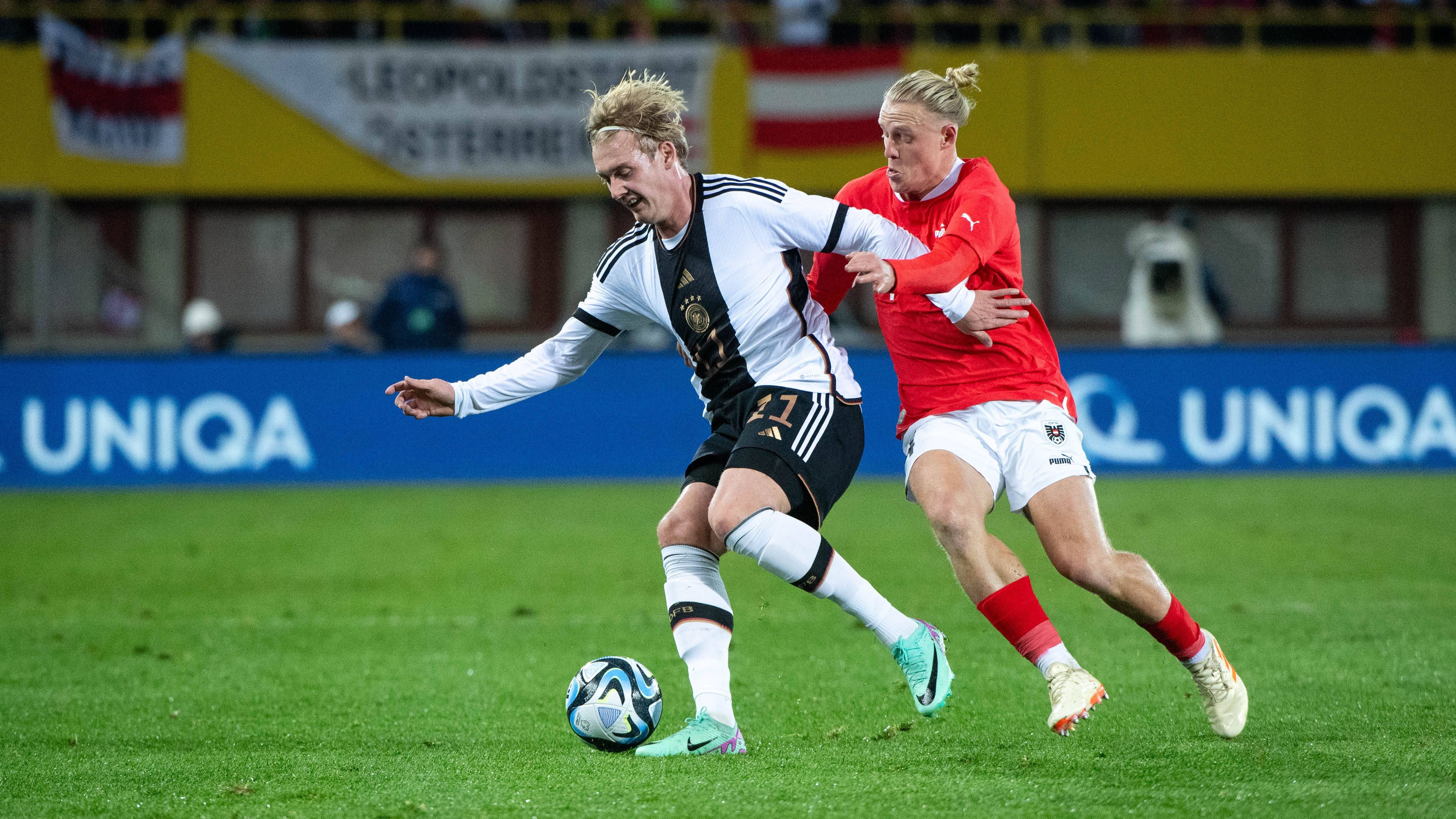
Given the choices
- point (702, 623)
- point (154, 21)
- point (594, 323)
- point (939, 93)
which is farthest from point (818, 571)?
point (154, 21)

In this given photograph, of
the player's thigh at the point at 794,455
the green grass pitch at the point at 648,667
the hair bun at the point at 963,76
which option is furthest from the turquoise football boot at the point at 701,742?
the hair bun at the point at 963,76

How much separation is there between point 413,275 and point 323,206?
608cm

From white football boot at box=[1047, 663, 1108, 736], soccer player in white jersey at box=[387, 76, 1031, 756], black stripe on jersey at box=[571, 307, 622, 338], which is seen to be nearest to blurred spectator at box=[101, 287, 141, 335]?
soccer player in white jersey at box=[387, 76, 1031, 756]

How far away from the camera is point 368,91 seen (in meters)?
18.9

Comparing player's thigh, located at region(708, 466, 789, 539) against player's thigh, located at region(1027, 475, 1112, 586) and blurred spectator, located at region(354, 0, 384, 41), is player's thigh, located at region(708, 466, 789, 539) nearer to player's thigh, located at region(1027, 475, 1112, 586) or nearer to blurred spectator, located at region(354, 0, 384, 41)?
player's thigh, located at region(1027, 475, 1112, 586)

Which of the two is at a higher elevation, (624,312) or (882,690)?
(624,312)

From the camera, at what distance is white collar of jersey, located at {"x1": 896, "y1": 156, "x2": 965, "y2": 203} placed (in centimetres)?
506

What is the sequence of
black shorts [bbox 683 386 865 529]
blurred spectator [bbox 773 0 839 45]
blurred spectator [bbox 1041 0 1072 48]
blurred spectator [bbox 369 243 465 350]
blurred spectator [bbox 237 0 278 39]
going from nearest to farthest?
black shorts [bbox 683 386 865 529] → blurred spectator [bbox 369 243 465 350] → blurred spectator [bbox 237 0 278 39] → blurred spectator [bbox 773 0 839 45] → blurred spectator [bbox 1041 0 1072 48]

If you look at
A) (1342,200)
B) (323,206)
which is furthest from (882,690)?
(1342,200)

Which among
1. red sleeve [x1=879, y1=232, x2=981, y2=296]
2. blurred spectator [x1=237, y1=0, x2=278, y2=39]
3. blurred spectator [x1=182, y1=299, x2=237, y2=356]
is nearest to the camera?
red sleeve [x1=879, y1=232, x2=981, y2=296]

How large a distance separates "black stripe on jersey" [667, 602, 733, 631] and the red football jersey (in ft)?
2.98

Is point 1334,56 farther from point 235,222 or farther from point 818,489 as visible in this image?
point 818,489

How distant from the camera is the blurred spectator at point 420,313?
14.6m

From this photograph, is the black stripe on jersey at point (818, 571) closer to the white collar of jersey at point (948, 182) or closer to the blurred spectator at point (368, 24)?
the white collar of jersey at point (948, 182)
